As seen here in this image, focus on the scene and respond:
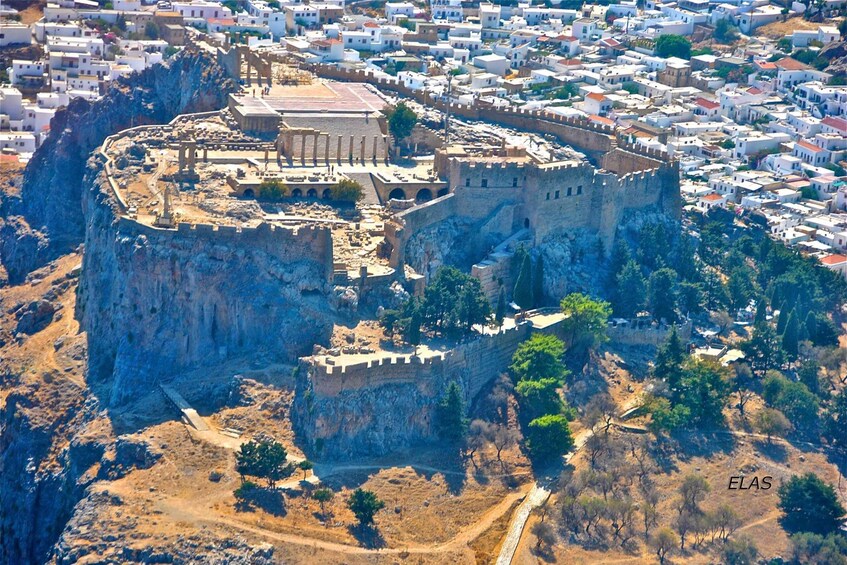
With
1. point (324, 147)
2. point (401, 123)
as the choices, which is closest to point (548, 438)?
point (324, 147)

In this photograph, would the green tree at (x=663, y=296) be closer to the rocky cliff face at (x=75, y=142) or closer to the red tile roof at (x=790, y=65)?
the rocky cliff face at (x=75, y=142)

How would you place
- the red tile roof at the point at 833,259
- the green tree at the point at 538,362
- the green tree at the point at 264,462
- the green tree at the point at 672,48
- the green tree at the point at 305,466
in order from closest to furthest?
1. the green tree at the point at 264,462
2. the green tree at the point at 305,466
3. the green tree at the point at 538,362
4. the red tile roof at the point at 833,259
5. the green tree at the point at 672,48

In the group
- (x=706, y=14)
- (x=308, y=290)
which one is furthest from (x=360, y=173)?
(x=706, y=14)

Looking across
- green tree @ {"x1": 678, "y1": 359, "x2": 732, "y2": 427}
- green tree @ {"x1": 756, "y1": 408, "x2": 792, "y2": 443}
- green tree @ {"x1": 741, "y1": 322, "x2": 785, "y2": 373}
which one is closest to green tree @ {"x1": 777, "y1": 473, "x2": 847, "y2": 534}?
green tree @ {"x1": 756, "y1": 408, "x2": 792, "y2": 443}

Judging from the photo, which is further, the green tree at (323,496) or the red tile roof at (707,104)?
the red tile roof at (707,104)

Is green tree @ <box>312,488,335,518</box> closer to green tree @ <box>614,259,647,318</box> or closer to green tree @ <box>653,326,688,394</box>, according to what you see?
green tree @ <box>653,326,688,394</box>

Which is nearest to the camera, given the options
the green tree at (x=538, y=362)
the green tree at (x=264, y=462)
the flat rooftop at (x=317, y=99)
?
the green tree at (x=264, y=462)

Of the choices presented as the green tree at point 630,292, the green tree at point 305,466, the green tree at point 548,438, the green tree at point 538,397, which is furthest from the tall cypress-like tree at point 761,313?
the green tree at point 305,466
